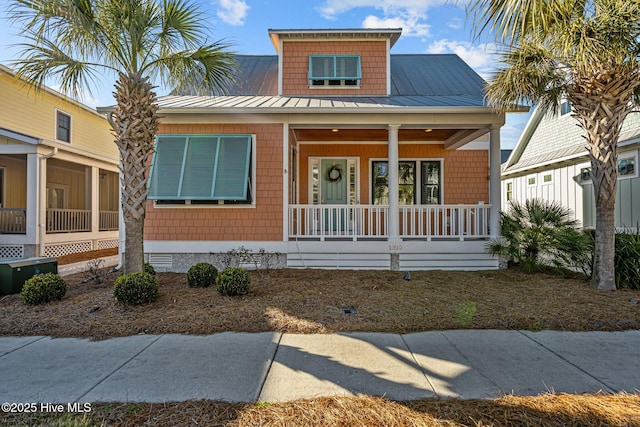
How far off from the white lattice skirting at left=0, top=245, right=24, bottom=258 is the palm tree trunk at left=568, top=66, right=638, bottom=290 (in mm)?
14655

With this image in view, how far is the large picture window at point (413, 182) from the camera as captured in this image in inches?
417

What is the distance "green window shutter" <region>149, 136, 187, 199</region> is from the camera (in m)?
7.65

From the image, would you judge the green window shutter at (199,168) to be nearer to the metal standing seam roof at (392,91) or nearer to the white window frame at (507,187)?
the metal standing seam roof at (392,91)

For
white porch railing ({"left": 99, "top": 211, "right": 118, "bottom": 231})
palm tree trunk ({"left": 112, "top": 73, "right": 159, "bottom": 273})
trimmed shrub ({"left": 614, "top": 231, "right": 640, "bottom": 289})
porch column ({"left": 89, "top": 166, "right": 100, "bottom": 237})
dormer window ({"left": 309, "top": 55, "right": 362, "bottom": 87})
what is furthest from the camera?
white porch railing ({"left": 99, "top": 211, "right": 118, "bottom": 231})

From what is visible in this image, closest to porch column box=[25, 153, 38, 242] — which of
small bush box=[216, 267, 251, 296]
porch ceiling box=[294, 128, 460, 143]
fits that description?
porch ceiling box=[294, 128, 460, 143]

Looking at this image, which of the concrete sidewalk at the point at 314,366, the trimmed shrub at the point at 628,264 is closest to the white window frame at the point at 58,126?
the concrete sidewalk at the point at 314,366

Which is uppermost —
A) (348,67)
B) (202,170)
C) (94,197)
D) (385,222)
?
(348,67)

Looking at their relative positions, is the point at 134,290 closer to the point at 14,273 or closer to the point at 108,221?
the point at 14,273

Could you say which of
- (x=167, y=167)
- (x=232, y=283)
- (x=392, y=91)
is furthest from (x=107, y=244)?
(x=392, y=91)

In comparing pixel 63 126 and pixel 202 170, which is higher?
pixel 63 126

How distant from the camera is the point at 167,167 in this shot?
25.5 ft

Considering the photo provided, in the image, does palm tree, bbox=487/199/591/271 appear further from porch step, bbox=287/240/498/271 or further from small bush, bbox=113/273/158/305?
small bush, bbox=113/273/158/305

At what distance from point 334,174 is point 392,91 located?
316 cm

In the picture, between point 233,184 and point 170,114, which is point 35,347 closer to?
point 233,184
